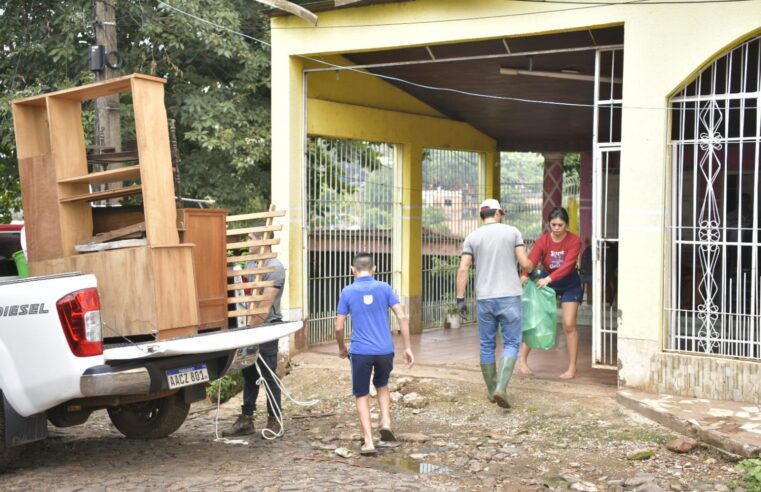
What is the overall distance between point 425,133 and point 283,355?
410cm

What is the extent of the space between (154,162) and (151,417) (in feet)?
7.41

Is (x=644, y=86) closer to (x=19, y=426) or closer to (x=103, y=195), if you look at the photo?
(x=103, y=195)

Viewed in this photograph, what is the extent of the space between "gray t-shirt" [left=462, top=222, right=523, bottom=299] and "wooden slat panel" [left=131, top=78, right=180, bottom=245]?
9.31 ft

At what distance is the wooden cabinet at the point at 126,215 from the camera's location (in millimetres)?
6125

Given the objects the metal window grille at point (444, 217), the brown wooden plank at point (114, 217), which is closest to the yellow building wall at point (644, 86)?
the brown wooden plank at point (114, 217)

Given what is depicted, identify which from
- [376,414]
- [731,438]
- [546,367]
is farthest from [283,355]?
[731,438]

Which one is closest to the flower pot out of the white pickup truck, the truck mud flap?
the white pickup truck

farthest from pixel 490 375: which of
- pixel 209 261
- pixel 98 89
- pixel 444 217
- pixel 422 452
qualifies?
pixel 444 217

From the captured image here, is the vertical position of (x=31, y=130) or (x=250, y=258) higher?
(x=31, y=130)

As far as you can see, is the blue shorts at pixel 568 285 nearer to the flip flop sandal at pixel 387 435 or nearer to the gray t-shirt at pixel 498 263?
the gray t-shirt at pixel 498 263

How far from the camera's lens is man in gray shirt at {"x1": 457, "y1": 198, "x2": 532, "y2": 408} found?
7859 mm

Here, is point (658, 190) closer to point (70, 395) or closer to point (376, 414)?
point (376, 414)

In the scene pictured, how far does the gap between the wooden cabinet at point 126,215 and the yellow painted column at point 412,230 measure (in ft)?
19.2

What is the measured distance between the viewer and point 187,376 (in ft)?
20.5
